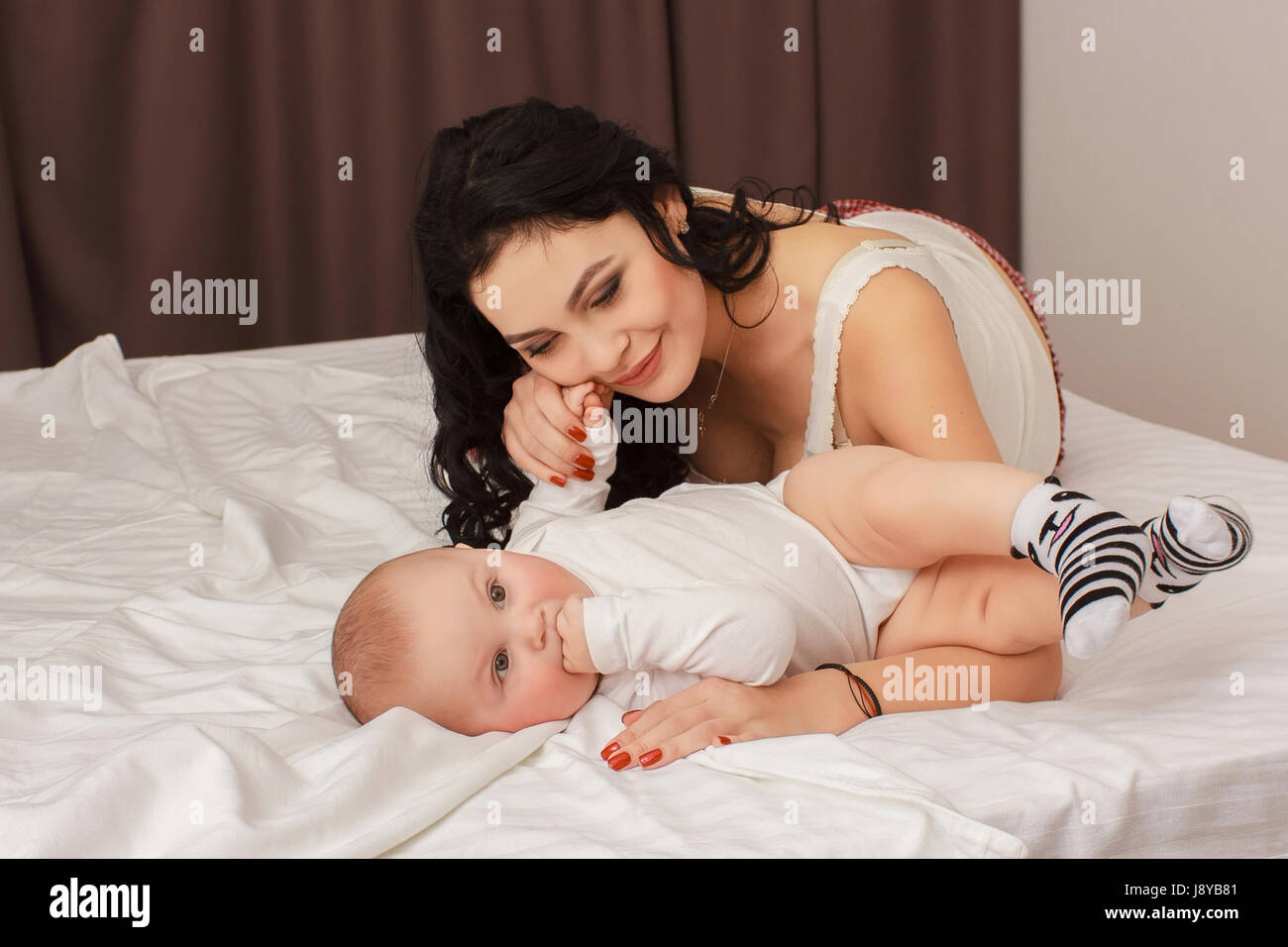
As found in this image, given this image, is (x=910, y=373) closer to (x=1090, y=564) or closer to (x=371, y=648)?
(x=1090, y=564)

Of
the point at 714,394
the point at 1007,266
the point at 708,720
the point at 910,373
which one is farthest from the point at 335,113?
the point at 708,720

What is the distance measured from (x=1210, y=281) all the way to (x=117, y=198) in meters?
2.61

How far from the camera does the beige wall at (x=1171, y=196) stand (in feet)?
7.80

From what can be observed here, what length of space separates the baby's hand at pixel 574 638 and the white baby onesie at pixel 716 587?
15 mm

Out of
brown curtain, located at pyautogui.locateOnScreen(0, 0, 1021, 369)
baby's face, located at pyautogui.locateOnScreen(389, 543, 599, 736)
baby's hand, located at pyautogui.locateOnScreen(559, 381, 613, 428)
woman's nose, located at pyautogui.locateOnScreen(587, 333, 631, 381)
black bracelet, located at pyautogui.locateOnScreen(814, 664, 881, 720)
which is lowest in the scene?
black bracelet, located at pyautogui.locateOnScreen(814, 664, 881, 720)

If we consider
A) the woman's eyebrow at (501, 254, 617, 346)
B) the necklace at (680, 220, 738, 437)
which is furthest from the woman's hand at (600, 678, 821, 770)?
the necklace at (680, 220, 738, 437)

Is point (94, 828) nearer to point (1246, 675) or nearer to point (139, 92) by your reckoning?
point (1246, 675)

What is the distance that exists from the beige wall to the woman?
102 cm

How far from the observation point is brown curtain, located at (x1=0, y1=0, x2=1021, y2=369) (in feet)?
9.13

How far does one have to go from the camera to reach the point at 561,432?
1389 millimetres

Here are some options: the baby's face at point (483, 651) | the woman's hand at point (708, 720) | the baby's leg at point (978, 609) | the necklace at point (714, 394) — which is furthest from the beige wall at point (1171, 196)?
the baby's face at point (483, 651)

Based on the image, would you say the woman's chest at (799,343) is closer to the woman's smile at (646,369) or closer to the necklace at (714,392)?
the necklace at (714,392)

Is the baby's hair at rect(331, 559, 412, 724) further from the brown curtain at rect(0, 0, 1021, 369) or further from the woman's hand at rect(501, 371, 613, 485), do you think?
the brown curtain at rect(0, 0, 1021, 369)
